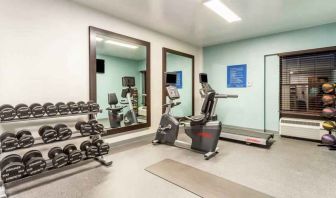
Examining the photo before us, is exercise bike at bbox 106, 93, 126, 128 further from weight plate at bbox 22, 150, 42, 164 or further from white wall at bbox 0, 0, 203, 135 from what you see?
weight plate at bbox 22, 150, 42, 164

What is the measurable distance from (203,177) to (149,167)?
0.88m

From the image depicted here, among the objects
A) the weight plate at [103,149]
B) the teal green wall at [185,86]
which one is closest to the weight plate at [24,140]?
the weight plate at [103,149]

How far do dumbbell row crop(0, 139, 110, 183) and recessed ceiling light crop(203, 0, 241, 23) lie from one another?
10.3ft

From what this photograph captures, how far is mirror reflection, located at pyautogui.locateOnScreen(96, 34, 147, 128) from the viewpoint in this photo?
3.80 m

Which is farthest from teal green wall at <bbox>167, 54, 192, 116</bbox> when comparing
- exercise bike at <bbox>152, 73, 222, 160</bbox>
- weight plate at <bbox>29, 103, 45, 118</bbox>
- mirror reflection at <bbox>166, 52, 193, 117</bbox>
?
weight plate at <bbox>29, 103, 45, 118</bbox>

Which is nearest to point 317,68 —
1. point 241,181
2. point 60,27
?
point 241,181

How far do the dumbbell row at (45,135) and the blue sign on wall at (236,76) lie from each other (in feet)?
14.2

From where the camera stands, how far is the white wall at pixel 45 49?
2.50 meters

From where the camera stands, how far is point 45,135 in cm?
243

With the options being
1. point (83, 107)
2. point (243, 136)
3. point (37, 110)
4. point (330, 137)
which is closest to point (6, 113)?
point (37, 110)

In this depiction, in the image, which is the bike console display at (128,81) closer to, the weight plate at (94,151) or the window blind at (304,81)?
the weight plate at (94,151)

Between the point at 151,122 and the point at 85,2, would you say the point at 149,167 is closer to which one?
the point at 151,122

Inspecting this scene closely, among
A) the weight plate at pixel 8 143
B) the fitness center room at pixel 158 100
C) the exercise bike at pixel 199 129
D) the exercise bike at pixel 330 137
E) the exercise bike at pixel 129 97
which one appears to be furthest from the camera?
the exercise bike at pixel 129 97

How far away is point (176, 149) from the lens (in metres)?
3.71
